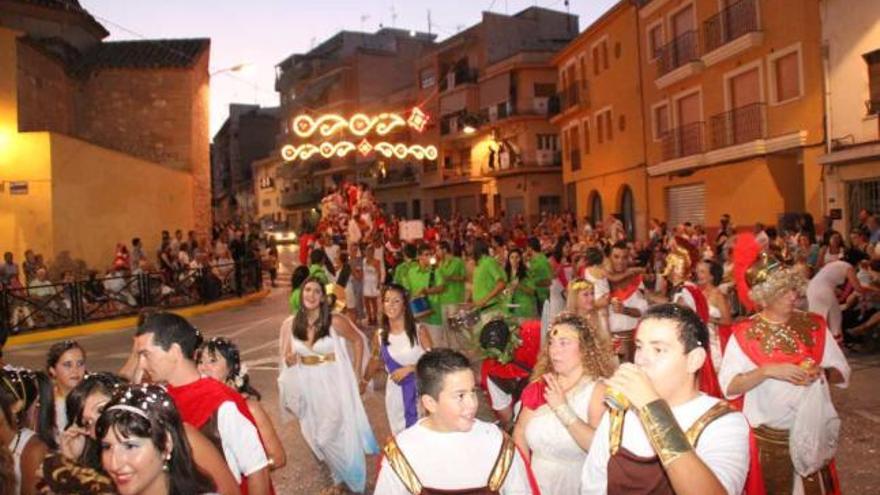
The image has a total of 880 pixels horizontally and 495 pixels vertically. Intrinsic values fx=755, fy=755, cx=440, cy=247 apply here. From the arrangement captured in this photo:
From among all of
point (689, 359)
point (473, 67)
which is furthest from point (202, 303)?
point (473, 67)

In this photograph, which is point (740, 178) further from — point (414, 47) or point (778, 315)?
point (414, 47)

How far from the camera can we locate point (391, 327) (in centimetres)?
639

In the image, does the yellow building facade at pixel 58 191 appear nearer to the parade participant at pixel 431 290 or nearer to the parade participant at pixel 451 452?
the parade participant at pixel 431 290

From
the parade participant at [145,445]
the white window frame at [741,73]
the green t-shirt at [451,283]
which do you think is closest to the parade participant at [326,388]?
the parade participant at [145,445]

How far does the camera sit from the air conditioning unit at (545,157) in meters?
41.7

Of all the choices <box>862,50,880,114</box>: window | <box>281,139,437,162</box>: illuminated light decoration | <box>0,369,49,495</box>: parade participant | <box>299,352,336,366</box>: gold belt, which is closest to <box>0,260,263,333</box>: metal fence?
<box>281,139,437,162</box>: illuminated light decoration

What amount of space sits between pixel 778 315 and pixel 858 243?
9.72m

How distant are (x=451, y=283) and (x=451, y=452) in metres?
7.96

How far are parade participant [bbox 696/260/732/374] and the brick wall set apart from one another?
66.4ft

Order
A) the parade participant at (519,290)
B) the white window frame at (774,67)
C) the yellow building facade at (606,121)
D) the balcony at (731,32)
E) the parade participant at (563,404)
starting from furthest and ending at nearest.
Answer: the yellow building facade at (606,121), the balcony at (731,32), the white window frame at (774,67), the parade participant at (519,290), the parade participant at (563,404)

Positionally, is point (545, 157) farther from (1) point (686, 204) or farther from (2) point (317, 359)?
(2) point (317, 359)

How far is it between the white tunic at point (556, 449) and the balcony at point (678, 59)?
74.5 feet

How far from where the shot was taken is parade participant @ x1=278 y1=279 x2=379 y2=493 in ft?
20.1

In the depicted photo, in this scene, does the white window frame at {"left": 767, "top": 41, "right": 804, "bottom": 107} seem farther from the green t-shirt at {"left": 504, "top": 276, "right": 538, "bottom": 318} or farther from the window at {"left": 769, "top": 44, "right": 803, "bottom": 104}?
the green t-shirt at {"left": 504, "top": 276, "right": 538, "bottom": 318}
